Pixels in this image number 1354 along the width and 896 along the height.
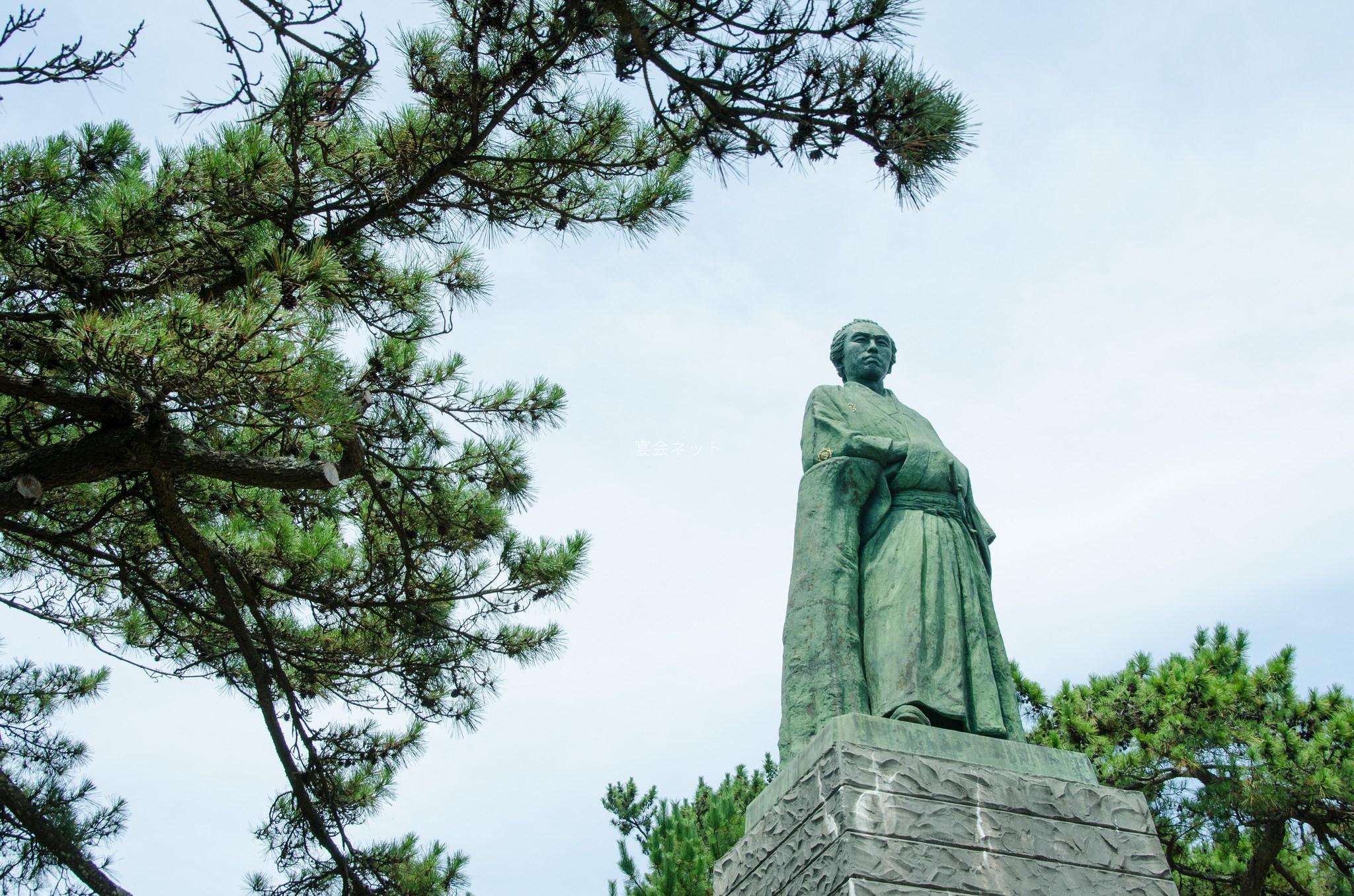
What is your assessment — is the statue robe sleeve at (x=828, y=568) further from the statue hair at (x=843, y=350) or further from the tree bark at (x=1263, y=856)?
the tree bark at (x=1263, y=856)

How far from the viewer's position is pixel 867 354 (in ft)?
16.3

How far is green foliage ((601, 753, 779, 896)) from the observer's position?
8344 millimetres

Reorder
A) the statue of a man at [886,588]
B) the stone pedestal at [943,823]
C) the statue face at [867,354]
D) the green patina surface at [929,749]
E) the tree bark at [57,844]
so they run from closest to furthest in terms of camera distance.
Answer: the stone pedestal at [943,823], the green patina surface at [929,749], the statue of a man at [886,588], the statue face at [867,354], the tree bark at [57,844]

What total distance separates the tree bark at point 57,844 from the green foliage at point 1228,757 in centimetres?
487

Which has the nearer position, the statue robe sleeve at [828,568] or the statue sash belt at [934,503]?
the statue robe sleeve at [828,568]

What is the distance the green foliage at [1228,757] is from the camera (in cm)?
694

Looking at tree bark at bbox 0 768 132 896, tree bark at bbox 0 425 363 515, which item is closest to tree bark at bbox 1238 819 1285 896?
tree bark at bbox 0 425 363 515

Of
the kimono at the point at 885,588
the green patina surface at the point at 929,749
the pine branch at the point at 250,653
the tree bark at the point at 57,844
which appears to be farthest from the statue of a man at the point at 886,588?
the tree bark at the point at 57,844

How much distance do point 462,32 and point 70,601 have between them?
11.4 ft

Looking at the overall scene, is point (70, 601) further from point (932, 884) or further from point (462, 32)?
point (932, 884)

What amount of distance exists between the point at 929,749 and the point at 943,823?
0.23m

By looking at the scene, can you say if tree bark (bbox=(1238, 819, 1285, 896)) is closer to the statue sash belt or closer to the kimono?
the kimono

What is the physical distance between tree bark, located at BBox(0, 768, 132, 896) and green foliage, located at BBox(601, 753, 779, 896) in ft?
11.2

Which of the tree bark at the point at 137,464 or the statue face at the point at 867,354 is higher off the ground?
the statue face at the point at 867,354
